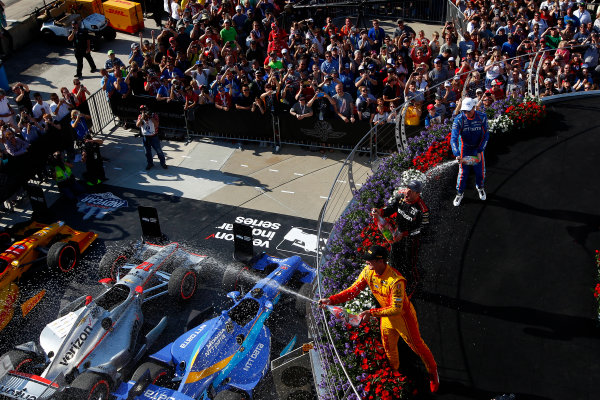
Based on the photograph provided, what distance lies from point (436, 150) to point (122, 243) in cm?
729

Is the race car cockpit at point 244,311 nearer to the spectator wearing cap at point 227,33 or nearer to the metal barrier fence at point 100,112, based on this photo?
the metal barrier fence at point 100,112

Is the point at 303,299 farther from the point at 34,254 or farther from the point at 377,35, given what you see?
the point at 377,35

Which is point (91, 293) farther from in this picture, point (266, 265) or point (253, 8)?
point (253, 8)

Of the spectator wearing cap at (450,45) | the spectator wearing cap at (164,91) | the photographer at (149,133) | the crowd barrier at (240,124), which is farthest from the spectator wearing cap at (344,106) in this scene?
the spectator wearing cap at (164,91)

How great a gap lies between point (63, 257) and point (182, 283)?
2.91 metres

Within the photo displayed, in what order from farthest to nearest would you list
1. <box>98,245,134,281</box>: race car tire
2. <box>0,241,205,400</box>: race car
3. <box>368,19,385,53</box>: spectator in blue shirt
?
<box>368,19,385,53</box>: spectator in blue shirt, <box>98,245,134,281</box>: race car tire, <box>0,241,205,400</box>: race car

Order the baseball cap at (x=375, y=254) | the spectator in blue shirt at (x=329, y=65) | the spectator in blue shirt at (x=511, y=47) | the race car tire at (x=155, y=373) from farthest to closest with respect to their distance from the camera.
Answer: the spectator in blue shirt at (x=329, y=65) < the spectator in blue shirt at (x=511, y=47) < the race car tire at (x=155, y=373) < the baseball cap at (x=375, y=254)

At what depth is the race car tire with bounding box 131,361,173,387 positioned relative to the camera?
10.4 m

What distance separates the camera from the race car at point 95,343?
33.2 ft

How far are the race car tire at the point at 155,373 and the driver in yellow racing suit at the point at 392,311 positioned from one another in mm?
3536

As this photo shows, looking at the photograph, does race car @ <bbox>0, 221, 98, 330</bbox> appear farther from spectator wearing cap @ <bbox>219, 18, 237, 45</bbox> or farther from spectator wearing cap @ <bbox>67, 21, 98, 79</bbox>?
spectator wearing cap @ <bbox>67, 21, 98, 79</bbox>

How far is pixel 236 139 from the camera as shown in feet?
60.6

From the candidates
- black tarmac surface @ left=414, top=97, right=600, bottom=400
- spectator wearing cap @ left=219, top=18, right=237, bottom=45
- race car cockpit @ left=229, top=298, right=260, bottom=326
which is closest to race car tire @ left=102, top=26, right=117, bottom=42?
spectator wearing cap @ left=219, top=18, right=237, bottom=45

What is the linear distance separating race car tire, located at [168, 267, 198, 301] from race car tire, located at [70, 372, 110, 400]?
2406 millimetres
